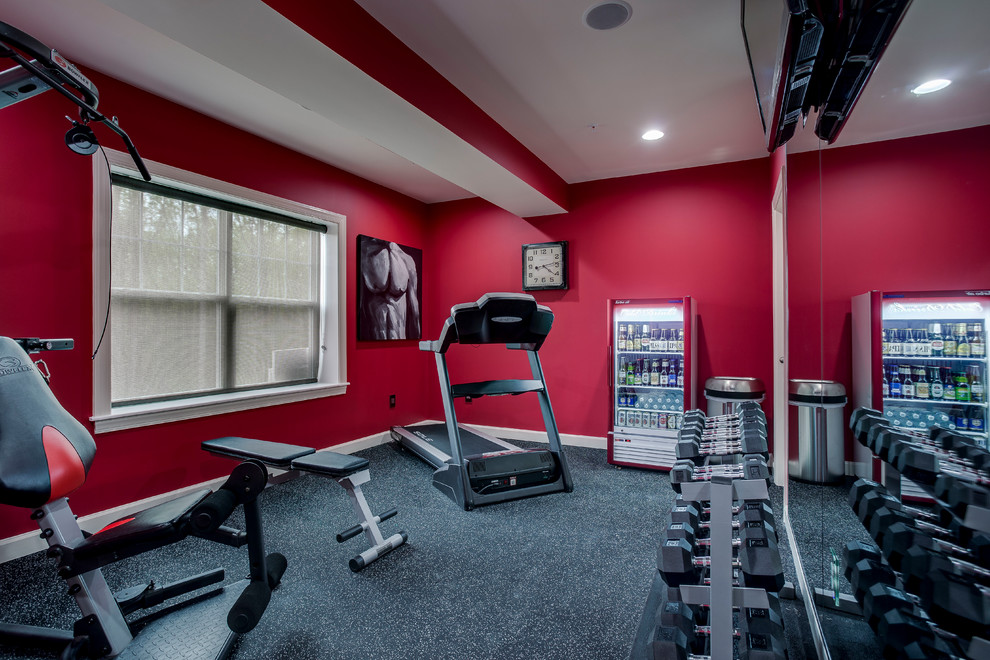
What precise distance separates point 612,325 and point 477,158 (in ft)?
6.10

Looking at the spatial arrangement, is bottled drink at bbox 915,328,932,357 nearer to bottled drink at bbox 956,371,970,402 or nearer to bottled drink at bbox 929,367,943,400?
bottled drink at bbox 929,367,943,400

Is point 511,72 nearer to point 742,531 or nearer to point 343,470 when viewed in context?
point 343,470

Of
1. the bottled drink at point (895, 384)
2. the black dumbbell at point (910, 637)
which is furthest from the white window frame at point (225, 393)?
the bottled drink at point (895, 384)

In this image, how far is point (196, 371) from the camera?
3.21m

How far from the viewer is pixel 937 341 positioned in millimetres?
1316

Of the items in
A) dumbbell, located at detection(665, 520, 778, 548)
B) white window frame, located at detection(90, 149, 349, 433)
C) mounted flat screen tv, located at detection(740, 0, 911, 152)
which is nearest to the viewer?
mounted flat screen tv, located at detection(740, 0, 911, 152)

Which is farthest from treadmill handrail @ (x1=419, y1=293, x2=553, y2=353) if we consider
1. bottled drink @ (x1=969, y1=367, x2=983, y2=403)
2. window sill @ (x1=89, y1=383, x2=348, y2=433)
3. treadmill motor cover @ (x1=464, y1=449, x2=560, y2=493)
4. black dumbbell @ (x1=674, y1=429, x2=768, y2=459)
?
bottled drink @ (x1=969, y1=367, x2=983, y2=403)

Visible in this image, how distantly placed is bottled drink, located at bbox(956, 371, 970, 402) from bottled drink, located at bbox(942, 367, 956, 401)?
0.01 m

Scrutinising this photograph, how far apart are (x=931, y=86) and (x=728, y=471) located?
1.12 m

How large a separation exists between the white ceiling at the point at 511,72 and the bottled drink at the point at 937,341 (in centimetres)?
55

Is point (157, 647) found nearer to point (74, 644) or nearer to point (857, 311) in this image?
point (74, 644)

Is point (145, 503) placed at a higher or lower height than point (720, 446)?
lower

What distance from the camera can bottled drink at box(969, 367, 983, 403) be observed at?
1.03 metres

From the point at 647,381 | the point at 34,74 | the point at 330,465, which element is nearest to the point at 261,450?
the point at 330,465
